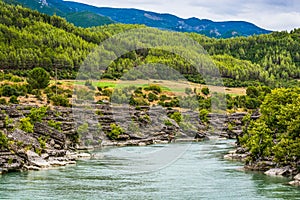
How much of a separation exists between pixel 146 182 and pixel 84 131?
49.6 m

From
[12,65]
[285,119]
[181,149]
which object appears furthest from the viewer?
[12,65]

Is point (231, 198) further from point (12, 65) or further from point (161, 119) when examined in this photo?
point (12, 65)

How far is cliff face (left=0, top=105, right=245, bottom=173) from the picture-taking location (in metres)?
73.5

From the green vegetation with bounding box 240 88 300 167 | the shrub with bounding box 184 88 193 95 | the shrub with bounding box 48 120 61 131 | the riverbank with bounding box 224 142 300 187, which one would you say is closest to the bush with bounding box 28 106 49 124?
the shrub with bounding box 48 120 61 131

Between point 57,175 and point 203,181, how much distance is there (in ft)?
55.4

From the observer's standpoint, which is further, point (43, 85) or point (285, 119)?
point (43, 85)

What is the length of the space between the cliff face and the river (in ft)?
16.4

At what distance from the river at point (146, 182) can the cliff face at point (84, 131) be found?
5.00m

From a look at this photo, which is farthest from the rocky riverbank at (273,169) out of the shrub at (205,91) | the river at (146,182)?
the shrub at (205,91)

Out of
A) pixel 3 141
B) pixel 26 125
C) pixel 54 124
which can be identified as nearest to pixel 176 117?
pixel 54 124

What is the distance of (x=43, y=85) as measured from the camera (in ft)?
441

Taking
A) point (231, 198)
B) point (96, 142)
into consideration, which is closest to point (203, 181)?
point (231, 198)

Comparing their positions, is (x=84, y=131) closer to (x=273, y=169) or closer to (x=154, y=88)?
(x=154, y=88)

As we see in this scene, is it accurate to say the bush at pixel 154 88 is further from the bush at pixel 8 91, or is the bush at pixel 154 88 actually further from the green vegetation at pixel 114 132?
the bush at pixel 8 91
